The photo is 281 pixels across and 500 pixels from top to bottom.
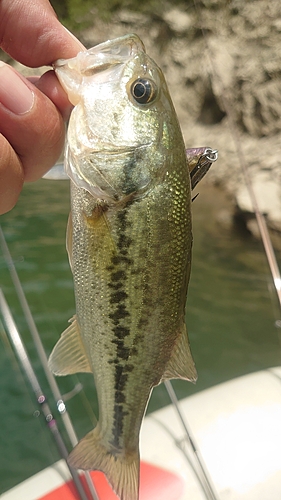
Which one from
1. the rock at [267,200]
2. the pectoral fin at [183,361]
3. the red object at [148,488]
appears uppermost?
the pectoral fin at [183,361]

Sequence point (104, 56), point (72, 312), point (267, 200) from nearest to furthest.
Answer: point (104, 56) < point (72, 312) < point (267, 200)

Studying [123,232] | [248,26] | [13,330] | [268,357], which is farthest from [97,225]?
[248,26]

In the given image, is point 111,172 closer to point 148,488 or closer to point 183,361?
point 183,361

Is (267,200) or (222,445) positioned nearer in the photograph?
(222,445)

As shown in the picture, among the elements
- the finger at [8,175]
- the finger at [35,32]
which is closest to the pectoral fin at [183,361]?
the finger at [8,175]

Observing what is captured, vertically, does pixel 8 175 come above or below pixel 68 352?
above

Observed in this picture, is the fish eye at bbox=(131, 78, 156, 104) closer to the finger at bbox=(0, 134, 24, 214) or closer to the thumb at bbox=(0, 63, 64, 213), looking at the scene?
the thumb at bbox=(0, 63, 64, 213)

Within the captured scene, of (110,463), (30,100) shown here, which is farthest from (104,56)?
(110,463)

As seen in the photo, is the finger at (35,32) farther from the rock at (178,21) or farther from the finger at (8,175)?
the rock at (178,21)
